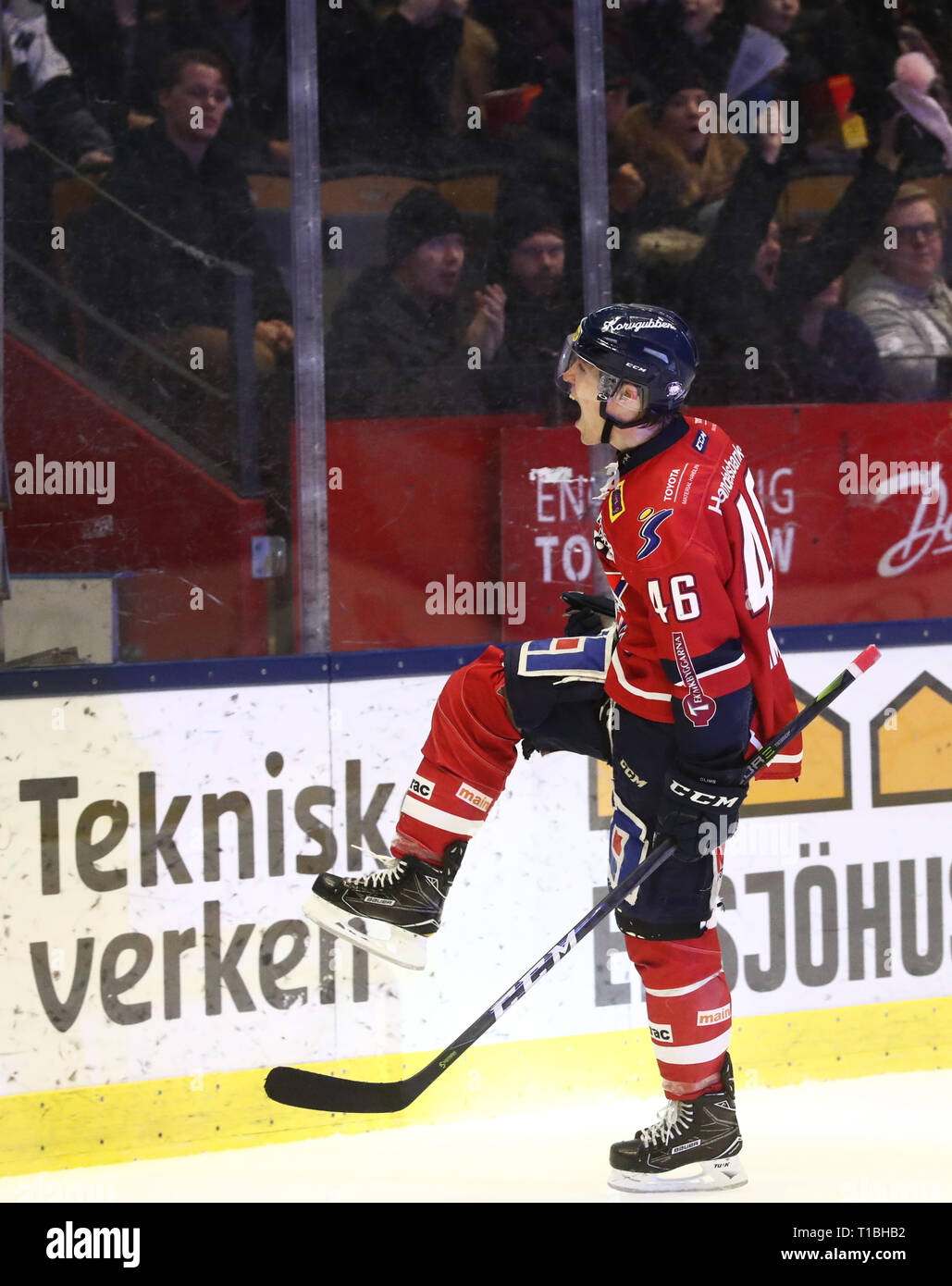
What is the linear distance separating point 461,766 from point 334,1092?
0.63 meters

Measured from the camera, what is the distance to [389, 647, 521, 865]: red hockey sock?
2.87 metres

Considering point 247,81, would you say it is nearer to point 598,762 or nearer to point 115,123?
point 115,123

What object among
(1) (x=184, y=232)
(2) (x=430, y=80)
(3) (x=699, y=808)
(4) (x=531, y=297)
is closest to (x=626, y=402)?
(3) (x=699, y=808)

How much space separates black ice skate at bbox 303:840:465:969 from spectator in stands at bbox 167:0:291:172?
1687 millimetres

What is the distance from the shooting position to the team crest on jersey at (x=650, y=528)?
8.59 ft

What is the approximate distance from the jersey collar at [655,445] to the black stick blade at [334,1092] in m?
1.16

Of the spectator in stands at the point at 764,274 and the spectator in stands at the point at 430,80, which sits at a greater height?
the spectator in stands at the point at 430,80

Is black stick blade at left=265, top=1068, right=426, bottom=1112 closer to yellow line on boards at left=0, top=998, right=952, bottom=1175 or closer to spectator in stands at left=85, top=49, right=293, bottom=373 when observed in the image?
yellow line on boards at left=0, top=998, right=952, bottom=1175

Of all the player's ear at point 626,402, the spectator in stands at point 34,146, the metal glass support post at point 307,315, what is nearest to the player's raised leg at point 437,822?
the player's ear at point 626,402

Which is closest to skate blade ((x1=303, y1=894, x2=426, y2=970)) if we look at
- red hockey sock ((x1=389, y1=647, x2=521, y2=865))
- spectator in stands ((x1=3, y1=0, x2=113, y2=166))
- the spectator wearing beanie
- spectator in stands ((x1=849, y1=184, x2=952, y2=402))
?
red hockey sock ((x1=389, y1=647, x2=521, y2=865))

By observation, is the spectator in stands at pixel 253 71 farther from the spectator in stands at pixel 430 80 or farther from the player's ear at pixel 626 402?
the player's ear at pixel 626 402

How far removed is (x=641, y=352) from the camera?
2.71 m

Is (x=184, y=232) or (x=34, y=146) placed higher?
(x=34, y=146)

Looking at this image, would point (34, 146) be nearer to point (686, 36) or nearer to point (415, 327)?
point (415, 327)
